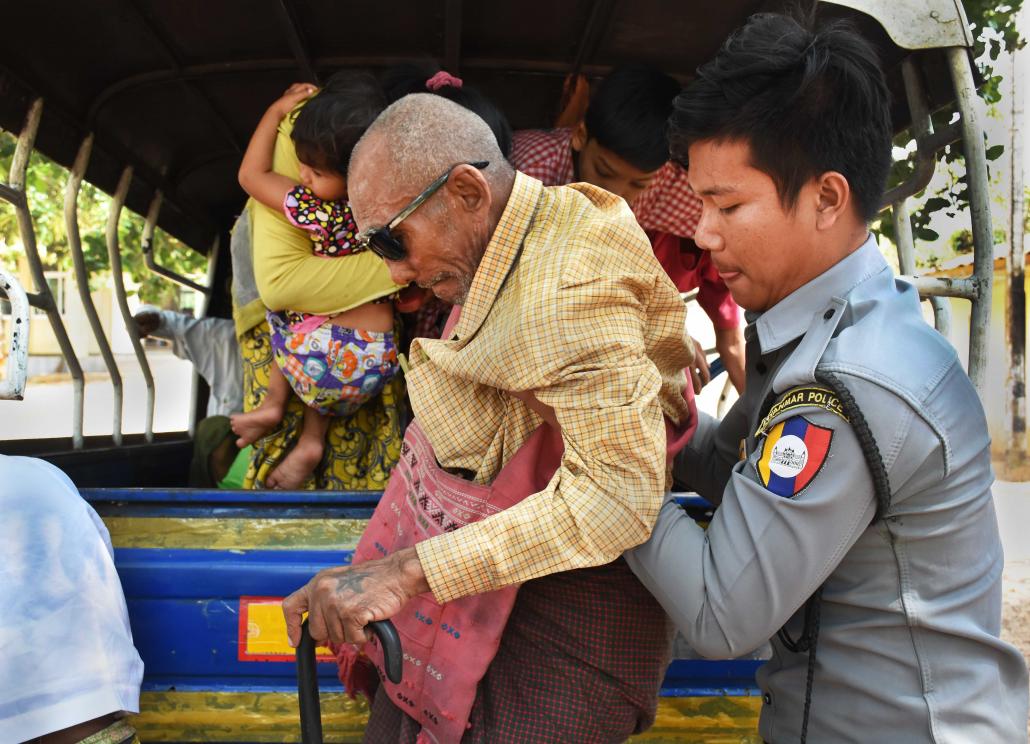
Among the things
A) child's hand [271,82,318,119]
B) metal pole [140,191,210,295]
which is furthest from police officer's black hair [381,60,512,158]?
metal pole [140,191,210,295]

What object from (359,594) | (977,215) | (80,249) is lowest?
(359,594)

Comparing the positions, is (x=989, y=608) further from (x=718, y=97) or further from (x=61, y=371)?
(x=61, y=371)

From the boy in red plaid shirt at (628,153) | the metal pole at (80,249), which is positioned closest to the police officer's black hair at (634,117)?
the boy in red plaid shirt at (628,153)

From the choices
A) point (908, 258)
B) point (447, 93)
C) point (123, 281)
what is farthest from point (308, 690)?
point (123, 281)

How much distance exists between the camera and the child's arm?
2.39 meters

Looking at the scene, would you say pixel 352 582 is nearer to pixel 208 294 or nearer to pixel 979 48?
pixel 979 48

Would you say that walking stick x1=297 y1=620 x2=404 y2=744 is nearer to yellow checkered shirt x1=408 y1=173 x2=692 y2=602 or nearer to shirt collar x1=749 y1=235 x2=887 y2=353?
yellow checkered shirt x1=408 y1=173 x2=692 y2=602

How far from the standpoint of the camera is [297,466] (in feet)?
8.52

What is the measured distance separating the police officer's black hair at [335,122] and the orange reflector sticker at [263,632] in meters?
1.07

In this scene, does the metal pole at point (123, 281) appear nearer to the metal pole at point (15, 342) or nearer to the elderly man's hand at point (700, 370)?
the metal pole at point (15, 342)

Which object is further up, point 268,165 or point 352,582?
point 268,165

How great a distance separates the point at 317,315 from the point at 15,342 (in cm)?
86

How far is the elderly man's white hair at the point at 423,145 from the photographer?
54.5 inches

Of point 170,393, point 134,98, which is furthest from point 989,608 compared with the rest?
point 170,393
